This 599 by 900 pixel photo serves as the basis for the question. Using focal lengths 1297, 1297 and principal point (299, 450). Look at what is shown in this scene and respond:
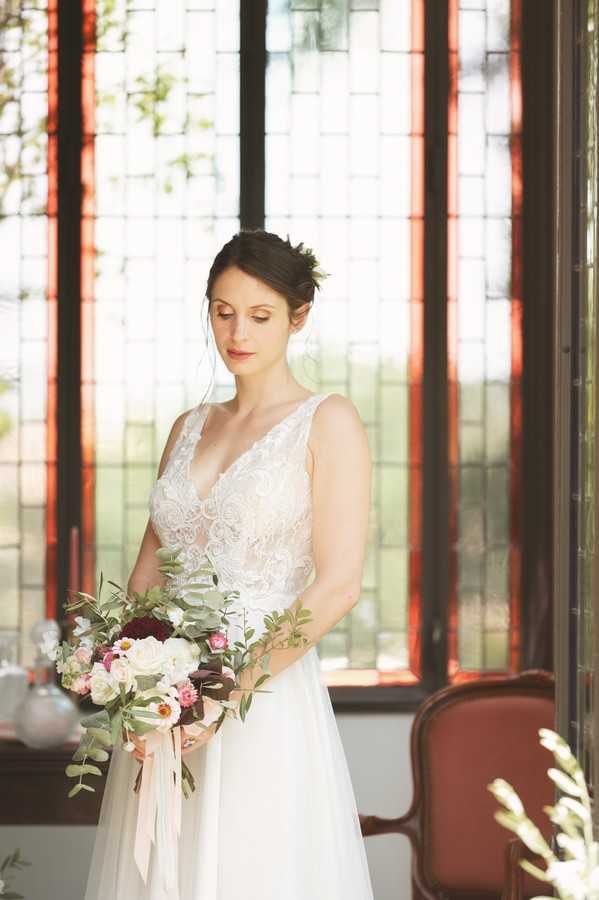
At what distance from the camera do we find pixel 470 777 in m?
3.31

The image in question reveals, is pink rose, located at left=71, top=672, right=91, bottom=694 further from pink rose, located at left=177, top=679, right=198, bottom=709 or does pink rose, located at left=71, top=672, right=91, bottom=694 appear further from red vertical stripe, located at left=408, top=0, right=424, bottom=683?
red vertical stripe, located at left=408, top=0, right=424, bottom=683

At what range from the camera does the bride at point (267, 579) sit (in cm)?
241

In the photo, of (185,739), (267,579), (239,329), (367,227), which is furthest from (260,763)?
(367,227)

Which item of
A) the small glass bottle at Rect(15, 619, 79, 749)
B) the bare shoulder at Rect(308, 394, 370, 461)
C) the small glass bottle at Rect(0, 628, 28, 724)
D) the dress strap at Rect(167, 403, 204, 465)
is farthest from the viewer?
the small glass bottle at Rect(0, 628, 28, 724)

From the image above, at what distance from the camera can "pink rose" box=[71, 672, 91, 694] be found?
2174 mm

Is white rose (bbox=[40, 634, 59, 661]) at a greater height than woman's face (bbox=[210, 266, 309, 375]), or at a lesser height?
lesser

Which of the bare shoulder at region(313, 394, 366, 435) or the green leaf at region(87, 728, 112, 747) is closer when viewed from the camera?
the green leaf at region(87, 728, 112, 747)

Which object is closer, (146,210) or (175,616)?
(175,616)

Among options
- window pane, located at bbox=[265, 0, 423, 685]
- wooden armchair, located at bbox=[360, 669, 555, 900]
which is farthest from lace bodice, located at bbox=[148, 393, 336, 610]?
window pane, located at bbox=[265, 0, 423, 685]

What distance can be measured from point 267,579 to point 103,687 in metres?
0.51

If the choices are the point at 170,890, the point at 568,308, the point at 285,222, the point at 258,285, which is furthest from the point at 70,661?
the point at 285,222

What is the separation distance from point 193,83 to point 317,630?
2619mm

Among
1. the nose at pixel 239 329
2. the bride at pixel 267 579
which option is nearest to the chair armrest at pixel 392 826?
the bride at pixel 267 579

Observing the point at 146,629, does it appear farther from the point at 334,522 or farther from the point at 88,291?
the point at 88,291
